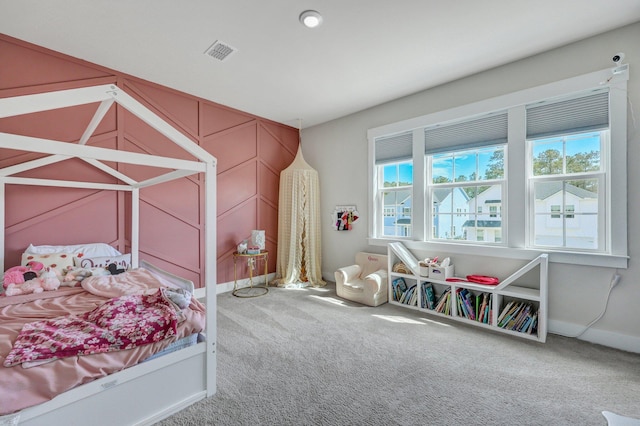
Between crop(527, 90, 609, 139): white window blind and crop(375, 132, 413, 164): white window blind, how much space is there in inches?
49.9

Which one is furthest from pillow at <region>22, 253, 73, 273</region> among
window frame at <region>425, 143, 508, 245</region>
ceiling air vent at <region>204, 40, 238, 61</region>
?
window frame at <region>425, 143, 508, 245</region>

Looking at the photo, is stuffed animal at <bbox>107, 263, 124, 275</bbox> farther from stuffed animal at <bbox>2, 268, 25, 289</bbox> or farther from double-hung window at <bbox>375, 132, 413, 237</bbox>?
double-hung window at <bbox>375, 132, 413, 237</bbox>

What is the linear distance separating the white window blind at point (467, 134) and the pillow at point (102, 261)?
140 inches

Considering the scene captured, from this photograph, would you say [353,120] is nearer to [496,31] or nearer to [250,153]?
[250,153]

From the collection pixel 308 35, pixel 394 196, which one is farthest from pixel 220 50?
pixel 394 196

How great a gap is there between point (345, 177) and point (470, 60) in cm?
213

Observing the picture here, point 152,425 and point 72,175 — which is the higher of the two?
point 72,175

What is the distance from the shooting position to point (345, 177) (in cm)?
432

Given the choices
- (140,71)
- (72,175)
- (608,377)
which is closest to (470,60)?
(608,377)

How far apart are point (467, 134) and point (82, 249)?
4143 millimetres

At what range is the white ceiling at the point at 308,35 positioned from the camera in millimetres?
2068

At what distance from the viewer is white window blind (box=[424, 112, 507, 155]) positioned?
294cm

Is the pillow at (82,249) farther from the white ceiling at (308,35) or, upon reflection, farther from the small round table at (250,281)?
the white ceiling at (308,35)

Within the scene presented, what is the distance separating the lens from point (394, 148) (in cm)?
379
